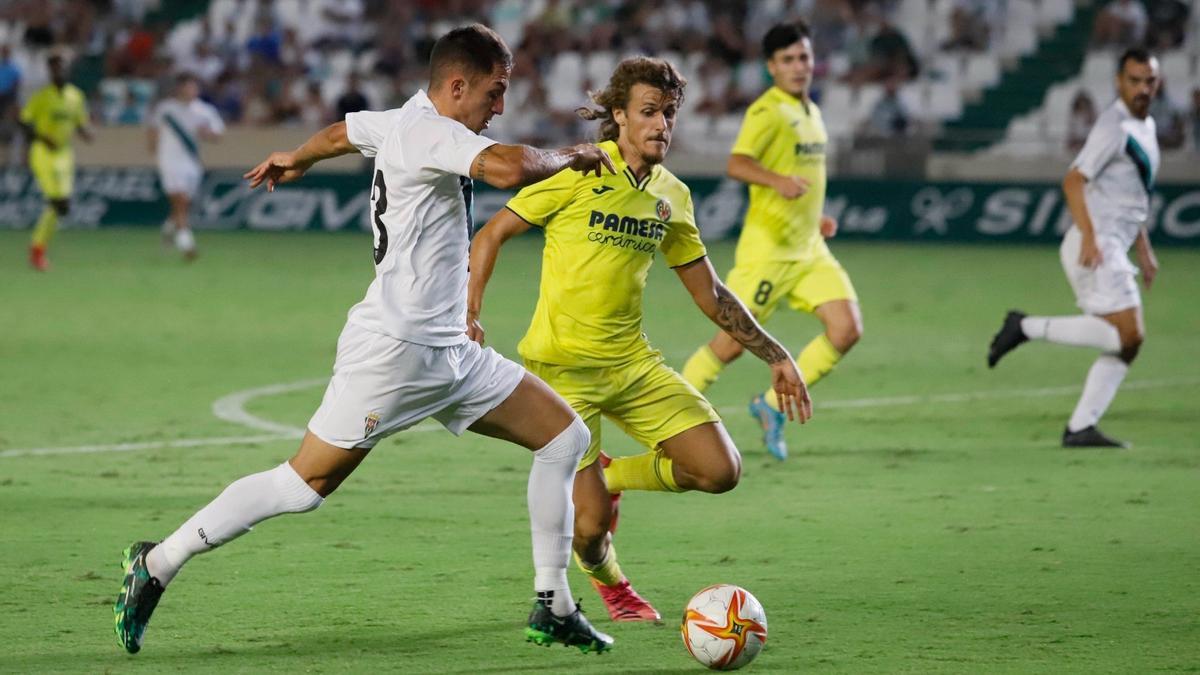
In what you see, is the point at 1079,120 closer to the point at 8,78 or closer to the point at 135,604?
the point at 8,78

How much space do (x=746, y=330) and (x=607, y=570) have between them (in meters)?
1.01

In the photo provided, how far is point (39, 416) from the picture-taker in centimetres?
1052

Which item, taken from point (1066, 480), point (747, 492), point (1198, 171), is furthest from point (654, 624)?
point (1198, 171)

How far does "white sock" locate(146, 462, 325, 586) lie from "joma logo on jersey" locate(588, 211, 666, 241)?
157 centimetres

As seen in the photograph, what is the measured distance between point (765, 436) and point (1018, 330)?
6.47 feet

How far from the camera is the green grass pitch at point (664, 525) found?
5.68m

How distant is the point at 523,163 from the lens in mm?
4977

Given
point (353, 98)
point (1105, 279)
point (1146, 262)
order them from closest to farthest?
point (1105, 279)
point (1146, 262)
point (353, 98)

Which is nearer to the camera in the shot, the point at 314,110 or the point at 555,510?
the point at 555,510

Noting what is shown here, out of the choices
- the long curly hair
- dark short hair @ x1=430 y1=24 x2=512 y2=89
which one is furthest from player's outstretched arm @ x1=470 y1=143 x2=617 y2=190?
the long curly hair

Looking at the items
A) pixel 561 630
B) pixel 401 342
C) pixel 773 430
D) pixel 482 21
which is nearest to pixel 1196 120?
pixel 482 21

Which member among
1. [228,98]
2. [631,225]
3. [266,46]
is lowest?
[228,98]

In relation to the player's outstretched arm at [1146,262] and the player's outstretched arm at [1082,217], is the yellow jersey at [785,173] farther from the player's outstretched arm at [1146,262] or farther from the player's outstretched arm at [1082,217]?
the player's outstretched arm at [1146,262]

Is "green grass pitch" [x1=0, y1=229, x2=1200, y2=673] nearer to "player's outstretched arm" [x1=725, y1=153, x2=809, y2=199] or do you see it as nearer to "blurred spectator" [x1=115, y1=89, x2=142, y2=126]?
"player's outstretched arm" [x1=725, y1=153, x2=809, y2=199]
